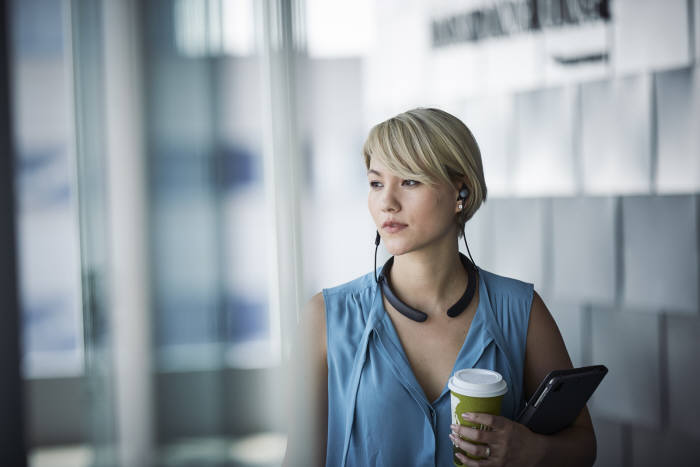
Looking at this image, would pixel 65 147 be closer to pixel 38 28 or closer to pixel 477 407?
pixel 38 28

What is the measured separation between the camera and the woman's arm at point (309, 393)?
1259 mm

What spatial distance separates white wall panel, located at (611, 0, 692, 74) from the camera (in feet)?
4.99

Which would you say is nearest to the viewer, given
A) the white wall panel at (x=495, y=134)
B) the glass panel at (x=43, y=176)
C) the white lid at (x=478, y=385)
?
the white lid at (x=478, y=385)

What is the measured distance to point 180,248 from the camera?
3.98 feet

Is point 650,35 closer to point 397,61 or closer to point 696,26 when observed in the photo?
point 696,26

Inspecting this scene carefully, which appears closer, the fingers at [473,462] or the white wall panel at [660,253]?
the fingers at [473,462]

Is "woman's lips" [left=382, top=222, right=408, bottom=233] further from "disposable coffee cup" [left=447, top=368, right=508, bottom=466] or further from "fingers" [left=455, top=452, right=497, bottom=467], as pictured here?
"fingers" [left=455, top=452, right=497, bottom=467]

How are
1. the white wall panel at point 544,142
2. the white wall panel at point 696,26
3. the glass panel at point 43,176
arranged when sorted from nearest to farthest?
the glass panel at point 43,176 → the white wall panel at point 696,26 → the white wall panel at point 544,142

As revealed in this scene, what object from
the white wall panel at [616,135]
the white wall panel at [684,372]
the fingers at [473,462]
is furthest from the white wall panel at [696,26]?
the fingers at [473,462]

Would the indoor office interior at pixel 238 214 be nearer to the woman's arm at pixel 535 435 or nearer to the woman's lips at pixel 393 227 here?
the woman's lips at pixel 393 227

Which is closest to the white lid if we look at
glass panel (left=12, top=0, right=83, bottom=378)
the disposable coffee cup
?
the disposable coffee cup

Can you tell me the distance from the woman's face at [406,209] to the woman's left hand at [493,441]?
0.38 metres

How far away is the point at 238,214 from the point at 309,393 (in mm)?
418

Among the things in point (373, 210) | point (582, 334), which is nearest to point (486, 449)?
point (373, 210)
